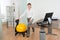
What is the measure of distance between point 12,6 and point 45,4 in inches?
55.4

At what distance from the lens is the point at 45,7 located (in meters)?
5.27

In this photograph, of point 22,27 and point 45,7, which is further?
point 45,7

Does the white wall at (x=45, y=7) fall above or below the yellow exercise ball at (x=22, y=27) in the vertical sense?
above

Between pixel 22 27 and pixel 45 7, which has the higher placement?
pixel 45 7

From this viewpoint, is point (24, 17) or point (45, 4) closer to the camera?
point (24, 17)

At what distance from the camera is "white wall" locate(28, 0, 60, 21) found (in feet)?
17.0

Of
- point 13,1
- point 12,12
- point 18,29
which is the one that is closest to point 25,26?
point 18,29

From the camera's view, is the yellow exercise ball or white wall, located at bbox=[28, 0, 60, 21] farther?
white wall, located at bbox=[28, 0, 60, 21]

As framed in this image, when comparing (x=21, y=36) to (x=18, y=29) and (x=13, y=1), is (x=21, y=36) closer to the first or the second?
(x=18, y=29)

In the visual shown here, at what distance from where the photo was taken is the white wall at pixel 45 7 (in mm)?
5175

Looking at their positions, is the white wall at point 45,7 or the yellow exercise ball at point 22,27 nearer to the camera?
the yellow exercise ball at point 22,27

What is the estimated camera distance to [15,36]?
437 centimetres

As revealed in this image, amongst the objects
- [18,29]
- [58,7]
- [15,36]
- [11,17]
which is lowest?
[15,36]

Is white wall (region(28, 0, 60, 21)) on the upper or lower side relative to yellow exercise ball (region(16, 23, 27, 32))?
upper
